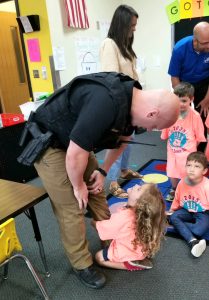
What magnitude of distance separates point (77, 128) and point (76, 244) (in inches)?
26.9

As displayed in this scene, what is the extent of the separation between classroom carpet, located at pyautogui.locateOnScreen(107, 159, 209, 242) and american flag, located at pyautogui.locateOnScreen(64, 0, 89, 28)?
1819 millimetres

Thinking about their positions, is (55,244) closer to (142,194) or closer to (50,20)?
(142,194)

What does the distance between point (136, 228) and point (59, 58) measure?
238 centimetres

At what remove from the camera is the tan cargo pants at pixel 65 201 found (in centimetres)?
133

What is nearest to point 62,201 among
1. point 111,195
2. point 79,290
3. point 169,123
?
point 79,290

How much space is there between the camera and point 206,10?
2818 millimetres

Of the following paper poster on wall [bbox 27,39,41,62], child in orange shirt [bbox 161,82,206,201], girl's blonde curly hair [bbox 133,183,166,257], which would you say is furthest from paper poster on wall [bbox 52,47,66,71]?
girl's blonde curly hair [bbox 133,183,166,257]

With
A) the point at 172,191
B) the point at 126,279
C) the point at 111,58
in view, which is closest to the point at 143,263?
the point at 126,279

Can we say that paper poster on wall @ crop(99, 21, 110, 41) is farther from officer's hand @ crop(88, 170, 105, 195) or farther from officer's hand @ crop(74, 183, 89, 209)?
officer's hand @ crop(74, 183, 89, 209)

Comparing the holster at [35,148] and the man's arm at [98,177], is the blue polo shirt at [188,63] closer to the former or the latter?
the man's arm at [98,177]

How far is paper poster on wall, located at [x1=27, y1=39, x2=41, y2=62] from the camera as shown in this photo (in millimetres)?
3259

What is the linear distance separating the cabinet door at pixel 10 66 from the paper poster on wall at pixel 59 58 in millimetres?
1395

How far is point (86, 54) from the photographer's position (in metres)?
3.58

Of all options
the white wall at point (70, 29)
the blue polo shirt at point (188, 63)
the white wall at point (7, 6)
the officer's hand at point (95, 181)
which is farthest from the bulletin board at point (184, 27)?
the officer's hand at point (95, 181)
